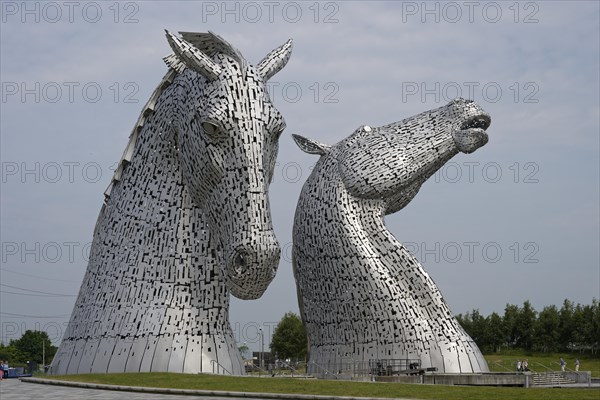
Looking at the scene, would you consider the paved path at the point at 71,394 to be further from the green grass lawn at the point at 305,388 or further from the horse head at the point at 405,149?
the horse head at the point at 405,149

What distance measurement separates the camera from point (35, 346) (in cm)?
8375

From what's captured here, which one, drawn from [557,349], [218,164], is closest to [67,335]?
[218,164]

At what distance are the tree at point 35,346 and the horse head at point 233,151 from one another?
7493 cm

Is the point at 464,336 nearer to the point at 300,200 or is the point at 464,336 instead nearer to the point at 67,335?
the point at 300,200

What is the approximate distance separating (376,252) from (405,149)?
342 cm

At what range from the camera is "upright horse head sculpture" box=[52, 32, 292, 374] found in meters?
Result: 12.2

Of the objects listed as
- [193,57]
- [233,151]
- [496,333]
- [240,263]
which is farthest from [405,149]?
[496,333]

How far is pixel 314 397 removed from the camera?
477 inches

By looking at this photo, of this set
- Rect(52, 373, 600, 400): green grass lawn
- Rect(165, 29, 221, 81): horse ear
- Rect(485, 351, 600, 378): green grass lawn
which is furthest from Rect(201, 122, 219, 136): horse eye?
Rect(485, 351, 600, 378): green grass lawn

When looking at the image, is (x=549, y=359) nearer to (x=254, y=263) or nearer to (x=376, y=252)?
(x=376, y=252)

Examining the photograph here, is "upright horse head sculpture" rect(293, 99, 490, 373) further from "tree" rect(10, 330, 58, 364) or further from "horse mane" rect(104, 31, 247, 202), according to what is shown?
"tree" rect(10, 330, 58, 364)

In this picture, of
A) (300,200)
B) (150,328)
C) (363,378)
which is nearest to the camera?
(150,328)

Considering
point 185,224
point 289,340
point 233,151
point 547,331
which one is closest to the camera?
point 233,151

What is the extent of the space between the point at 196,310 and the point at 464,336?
12.8 meters
